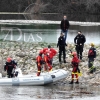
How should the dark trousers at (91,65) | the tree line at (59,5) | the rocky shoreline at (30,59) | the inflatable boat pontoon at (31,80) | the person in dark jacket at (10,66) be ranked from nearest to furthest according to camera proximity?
the inflatable boat pontoon at (31,80) < the person in dark jacket at (10,66) < the rocky shoreline at (30,59) < the dark trousers at (91,65) < the tree line at (59,5)

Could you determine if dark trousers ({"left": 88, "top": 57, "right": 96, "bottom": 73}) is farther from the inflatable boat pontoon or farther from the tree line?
the tree line

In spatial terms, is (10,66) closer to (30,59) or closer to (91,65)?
(91,65)

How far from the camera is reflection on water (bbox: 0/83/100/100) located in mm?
16516

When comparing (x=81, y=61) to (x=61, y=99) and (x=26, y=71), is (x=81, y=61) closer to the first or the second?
(x=26, y=71)

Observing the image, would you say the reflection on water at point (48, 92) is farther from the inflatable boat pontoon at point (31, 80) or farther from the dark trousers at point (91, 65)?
the dark trousers at point (91, 65)

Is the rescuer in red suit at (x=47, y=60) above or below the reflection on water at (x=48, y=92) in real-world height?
above

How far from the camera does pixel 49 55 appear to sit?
20.5 m

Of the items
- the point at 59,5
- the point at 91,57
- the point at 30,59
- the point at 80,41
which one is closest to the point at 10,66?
the point at 91,57

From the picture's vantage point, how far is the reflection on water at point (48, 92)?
16.5m

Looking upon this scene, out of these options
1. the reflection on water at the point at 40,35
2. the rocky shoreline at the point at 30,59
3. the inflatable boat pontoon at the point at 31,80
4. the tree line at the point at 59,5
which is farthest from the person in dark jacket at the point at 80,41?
the tree line at the point at 59,5

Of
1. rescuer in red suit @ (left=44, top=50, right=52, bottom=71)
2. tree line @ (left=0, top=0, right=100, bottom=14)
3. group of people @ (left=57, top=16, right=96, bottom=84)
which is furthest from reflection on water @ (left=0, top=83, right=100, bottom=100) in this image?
tree line @ (left=0, top=0, right=100, bottom=14)

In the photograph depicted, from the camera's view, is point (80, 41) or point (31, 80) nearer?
point (31, 80)

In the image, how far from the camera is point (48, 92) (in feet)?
58.2

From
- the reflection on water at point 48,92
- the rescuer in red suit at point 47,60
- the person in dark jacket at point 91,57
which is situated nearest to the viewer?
the reflection on water at point 48,92
